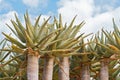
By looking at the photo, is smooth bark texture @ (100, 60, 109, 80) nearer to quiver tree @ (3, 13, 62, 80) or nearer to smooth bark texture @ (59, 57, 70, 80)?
smooth bark texture @ (59, 57, 70, 80)

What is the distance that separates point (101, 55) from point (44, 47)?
10.2ft

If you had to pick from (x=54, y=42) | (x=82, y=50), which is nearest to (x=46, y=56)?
(x=54, y=42)

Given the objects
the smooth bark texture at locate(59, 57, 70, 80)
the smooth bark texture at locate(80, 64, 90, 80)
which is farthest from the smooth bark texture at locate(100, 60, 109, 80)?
the smooth bark texture at locate(59, 57, 70, 80)

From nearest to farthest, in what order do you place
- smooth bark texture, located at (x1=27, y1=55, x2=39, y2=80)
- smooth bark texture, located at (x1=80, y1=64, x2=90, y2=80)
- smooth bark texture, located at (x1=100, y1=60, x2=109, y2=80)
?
smooth bark texture, located at (x1=27, y1=55, x2=39, y2=80) → smooth bark texture, located at (x1=100, y1=60, x2=109, y2=80) → smooth bark texture, located at (x1=80, y1=64, x2=90, y2=80)

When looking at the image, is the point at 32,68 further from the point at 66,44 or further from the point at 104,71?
the point at 104,71

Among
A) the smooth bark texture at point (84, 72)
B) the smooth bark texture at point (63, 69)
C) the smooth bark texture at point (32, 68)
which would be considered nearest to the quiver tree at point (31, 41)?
the smooth bark texture at point (32, 68)

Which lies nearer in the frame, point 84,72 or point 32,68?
point 32,68

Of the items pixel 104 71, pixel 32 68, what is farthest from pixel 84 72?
pixel 32 68

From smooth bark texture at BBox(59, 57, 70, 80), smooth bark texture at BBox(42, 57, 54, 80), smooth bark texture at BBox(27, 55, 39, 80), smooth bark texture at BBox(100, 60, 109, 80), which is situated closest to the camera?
smooth bark texture at BBox(27, 55, 39, 80)

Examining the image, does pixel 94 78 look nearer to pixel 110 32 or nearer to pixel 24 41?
pixel 110 32

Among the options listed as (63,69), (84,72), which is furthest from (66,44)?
(84,72)

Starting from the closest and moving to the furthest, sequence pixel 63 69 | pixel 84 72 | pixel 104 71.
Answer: pixel 63 69 < pixel 104 71 < pixel 84 72

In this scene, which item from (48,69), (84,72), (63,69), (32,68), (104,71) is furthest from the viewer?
(84,72)

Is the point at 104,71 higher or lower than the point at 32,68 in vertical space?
higher
